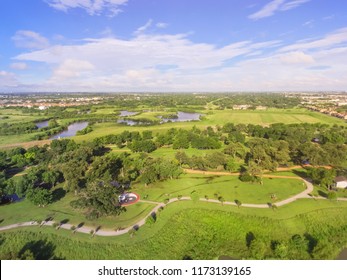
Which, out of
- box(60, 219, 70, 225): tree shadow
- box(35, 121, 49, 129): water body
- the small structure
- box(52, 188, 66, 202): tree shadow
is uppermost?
box(35, 121, 49, 129): water body

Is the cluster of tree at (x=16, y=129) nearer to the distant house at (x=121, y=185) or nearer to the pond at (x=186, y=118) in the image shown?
the pond at (x=186, y=118)

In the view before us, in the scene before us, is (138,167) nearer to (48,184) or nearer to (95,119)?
(48,184)

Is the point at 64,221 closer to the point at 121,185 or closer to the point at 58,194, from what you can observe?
the point at 58,194

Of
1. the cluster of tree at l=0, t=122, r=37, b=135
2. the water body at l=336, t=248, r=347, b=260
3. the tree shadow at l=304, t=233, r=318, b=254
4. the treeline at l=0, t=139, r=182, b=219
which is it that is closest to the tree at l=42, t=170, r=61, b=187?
the treeline at l=0, t=139, r=182, b=219

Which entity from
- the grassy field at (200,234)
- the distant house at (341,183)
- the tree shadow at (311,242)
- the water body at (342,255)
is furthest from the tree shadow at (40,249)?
the distant house at (341,183)

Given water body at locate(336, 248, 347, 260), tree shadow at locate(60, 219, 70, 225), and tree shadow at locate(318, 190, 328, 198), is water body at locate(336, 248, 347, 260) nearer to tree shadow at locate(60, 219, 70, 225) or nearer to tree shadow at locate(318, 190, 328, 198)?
tree shadow at locate(318, 190, 328, 198)

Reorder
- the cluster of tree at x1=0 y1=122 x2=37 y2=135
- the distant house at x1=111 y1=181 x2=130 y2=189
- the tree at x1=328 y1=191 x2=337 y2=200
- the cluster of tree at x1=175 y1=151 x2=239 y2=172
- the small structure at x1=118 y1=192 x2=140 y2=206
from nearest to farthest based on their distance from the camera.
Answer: the tree at x1=328 y1=191 x2=337 y2=200
the small structure at x1=118 y1=192 x2=140 y2=206
the distant house at x1=111 y1=181 x2=130 y2=189
the cluster of tree at x1=175 y1=151 x2=239 y2=172
the cluster of tree at x1=0 y1=122 x2=37 y2=135
